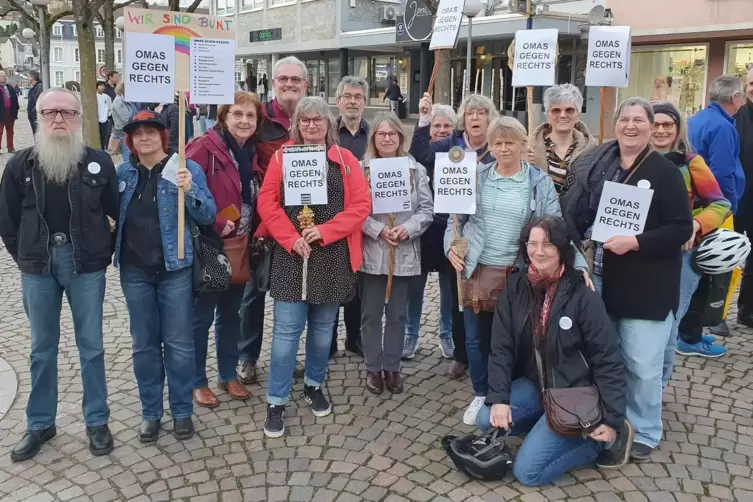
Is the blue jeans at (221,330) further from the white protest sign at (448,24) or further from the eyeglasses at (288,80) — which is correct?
the white protest sign at (448,24)

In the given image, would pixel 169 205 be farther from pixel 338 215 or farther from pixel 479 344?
pixel 479 344

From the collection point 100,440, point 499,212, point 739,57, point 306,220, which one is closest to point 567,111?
point 499,212

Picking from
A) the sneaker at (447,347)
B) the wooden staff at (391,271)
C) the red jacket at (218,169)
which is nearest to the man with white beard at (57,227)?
the red jacket at (218,169)

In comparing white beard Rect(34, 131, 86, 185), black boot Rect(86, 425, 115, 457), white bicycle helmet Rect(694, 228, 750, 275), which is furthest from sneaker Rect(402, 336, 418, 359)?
white beard Rect(34, 131, 86, 185)

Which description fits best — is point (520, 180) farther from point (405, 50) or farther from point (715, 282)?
point (405, 50)

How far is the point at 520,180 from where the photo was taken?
4203mm

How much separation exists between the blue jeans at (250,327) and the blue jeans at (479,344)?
1534 mm

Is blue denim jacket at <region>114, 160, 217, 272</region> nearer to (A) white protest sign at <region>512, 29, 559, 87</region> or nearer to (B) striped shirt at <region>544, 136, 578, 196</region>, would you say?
(B) striped shirt at <region>544, 136, 578, 196</region>

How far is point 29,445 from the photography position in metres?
3.89

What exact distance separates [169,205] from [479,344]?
6.99 feet

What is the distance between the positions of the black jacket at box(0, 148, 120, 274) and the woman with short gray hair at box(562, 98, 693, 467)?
2715mm

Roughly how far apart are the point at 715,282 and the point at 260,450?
11.9ft

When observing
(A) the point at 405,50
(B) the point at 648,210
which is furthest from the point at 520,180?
(A) the point at 405,50

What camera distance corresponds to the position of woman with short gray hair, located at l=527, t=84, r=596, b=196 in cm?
466
